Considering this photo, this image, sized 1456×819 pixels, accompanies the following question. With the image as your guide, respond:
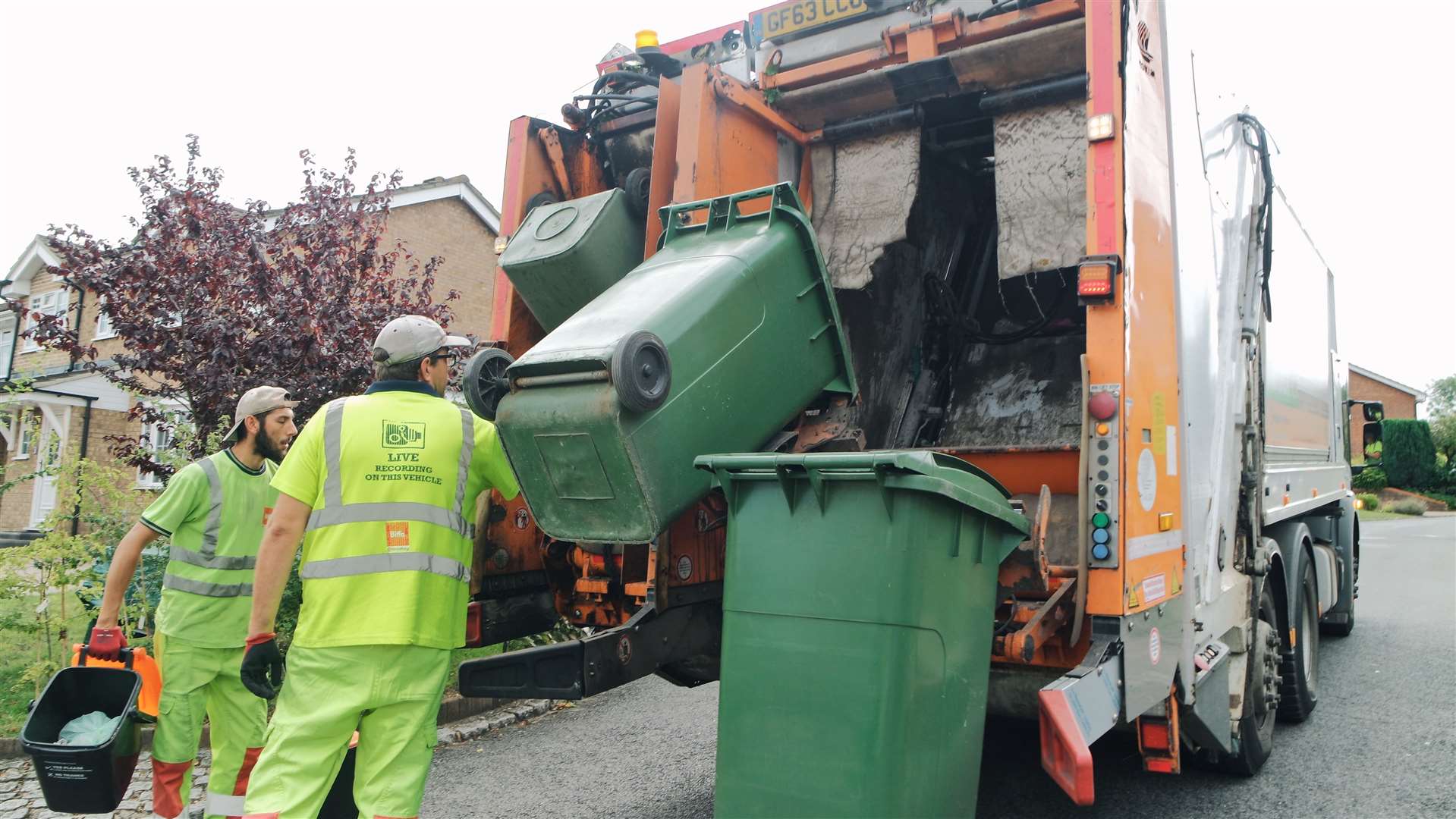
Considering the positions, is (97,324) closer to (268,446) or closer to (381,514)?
(268,446)

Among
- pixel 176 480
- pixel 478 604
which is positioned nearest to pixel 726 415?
pixel 478 604

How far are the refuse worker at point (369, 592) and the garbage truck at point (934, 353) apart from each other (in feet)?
0.94

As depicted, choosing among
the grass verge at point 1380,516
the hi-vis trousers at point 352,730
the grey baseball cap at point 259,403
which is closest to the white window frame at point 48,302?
the grey baseball cap at point 259,403

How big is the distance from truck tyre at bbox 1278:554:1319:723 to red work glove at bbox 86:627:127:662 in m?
5.00

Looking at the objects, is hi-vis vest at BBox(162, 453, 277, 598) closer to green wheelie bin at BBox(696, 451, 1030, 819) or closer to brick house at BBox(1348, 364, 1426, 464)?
green wheelie bin at BBox(696, 451, 1030, 819)

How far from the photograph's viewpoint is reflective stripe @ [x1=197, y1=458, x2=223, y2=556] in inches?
138

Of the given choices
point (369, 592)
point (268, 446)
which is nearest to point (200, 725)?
point (268, 446)

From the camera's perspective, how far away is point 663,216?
12.0 ft

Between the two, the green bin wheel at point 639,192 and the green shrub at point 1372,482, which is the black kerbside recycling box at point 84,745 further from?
the green shrub at point 1372,482

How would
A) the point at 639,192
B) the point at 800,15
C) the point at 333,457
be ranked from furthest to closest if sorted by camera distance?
the point at 800,15
the point at 639,192
the point at 333,457

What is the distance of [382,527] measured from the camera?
2666 millimetres

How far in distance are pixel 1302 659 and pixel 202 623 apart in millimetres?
5054

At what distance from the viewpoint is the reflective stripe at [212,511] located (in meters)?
3.50

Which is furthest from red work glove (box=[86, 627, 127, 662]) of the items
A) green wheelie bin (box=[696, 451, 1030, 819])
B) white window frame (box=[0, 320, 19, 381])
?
white window frame (box=[0, 320, 19, 381])
